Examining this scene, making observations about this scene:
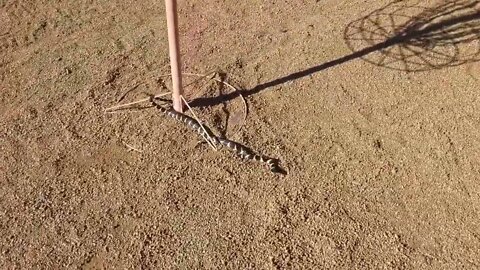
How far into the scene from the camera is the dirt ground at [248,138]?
6207 millimetres

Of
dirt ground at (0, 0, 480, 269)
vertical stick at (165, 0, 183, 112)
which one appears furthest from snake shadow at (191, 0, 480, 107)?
vertical stick at (165, 0, 183, 112)

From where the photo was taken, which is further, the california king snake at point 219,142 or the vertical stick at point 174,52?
the california king snake at point 219,142

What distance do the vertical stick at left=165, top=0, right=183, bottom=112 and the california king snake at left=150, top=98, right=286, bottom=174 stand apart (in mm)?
125

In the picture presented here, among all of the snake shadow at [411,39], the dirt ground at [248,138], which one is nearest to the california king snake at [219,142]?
the dirt ground at [248,138]

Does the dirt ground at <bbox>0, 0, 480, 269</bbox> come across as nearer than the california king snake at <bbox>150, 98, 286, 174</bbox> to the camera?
Yes

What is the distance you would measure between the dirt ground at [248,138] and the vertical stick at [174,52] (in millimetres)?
351

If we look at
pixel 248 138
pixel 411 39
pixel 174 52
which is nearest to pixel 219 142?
pixel 248 138

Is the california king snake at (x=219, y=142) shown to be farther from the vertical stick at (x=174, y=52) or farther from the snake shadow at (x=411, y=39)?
the snake shadow at (x=411, y=39)

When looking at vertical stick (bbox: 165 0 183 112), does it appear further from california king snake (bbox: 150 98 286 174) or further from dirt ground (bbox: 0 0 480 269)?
dirt ground (bbox: 0 0 480 269)

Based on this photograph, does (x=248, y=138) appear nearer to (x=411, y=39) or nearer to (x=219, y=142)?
(x=219, y=142)

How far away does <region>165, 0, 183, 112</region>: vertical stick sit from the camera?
6.56 metres

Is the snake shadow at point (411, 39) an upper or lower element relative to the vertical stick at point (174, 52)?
lower

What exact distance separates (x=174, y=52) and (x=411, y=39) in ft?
12.4

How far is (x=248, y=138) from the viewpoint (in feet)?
23.9
